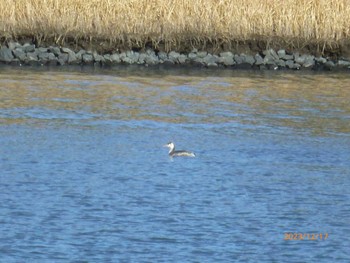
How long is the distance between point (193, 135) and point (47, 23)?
35.2 ft

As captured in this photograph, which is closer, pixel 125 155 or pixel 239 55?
pixel 125 155

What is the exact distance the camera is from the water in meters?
13.2

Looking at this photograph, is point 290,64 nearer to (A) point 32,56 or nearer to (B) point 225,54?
(B) point 225,54

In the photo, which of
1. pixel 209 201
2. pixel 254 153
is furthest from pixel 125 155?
pixel 209 201

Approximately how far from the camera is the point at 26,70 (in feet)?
93.8

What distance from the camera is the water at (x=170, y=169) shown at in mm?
13203

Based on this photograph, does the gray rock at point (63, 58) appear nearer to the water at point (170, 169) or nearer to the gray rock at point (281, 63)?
the water at point (170, 169)

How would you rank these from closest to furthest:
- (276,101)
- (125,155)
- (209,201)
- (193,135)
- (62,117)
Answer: (209,201) < (125,155) < (193,135) < (62,117) < (276,101)

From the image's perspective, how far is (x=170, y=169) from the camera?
57.3 feet

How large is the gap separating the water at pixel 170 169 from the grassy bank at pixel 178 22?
2.57 metres

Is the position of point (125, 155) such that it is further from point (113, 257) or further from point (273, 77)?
point (273, 77)

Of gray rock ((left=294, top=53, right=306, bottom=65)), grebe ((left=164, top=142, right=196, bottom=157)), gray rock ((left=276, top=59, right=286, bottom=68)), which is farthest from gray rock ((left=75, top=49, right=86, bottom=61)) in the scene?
grebe ((left=164, top=142, right=196, bottom=157))

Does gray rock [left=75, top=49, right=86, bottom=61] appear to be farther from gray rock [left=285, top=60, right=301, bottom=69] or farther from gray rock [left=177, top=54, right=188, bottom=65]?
gray rock [left=285, top=60, right=301, bottom=69]

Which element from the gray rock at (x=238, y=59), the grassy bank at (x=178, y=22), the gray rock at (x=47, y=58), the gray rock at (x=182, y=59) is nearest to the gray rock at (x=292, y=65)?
the grassy bank at (x=178, y=22)
